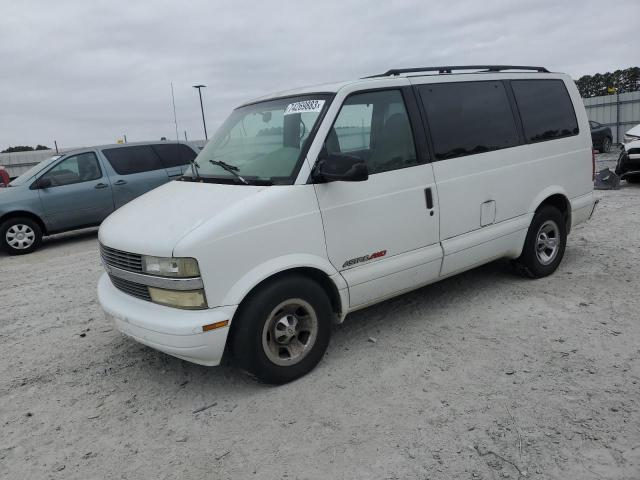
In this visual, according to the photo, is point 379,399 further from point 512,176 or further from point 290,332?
point 512,176

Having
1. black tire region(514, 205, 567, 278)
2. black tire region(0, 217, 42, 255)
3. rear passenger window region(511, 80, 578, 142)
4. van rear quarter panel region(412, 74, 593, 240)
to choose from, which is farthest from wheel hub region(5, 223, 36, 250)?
rear passenger window region(511, 80, 578, 142)

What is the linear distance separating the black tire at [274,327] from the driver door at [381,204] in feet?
0.94

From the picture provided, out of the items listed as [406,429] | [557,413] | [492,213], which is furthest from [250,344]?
[492,213]

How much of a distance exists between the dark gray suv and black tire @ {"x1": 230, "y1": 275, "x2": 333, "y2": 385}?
6.05 metres

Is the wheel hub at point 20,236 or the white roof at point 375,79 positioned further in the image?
the wheel hub at point 20,236

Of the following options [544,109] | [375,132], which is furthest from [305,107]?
[544,109]

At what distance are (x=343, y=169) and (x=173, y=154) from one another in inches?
305

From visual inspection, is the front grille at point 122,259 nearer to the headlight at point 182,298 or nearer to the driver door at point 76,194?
the headlight at point 182,298

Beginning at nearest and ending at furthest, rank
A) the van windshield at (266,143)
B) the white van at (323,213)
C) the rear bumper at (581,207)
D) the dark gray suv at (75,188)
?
the white van at (323,213)
the van windshield at (266,143)
the rear bumper at (581,207)
the dark gray suv at (75,188)

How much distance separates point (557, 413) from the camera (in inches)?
115

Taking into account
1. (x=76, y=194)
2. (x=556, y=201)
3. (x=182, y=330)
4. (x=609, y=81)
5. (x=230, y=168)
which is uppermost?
(x=609, y=81)

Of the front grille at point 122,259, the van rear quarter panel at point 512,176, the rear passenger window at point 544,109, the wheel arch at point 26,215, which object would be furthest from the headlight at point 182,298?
the wheel arch at point 26,215

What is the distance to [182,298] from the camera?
3.13 meters

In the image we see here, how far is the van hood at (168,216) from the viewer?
317 centimetres
